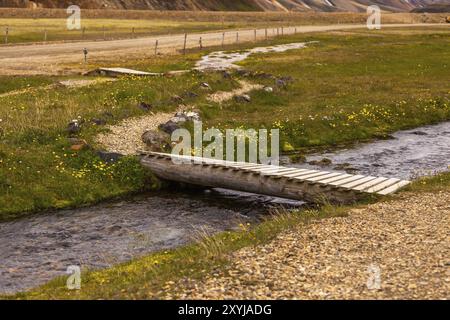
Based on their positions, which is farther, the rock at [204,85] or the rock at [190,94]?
the rock at [204,85]

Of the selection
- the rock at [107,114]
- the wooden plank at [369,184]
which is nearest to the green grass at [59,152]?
the rock at [107,114]

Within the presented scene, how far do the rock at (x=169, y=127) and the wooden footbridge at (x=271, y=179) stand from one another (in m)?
5.90

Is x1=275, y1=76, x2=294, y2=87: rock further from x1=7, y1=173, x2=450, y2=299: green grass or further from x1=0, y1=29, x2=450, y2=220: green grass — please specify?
x1=7, y1=173, x2=450, y2=299: green grass

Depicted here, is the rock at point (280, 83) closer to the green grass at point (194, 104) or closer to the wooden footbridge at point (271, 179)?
the green grass at point (194, 104)

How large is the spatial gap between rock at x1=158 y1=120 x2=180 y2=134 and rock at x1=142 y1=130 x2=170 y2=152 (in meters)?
1.08

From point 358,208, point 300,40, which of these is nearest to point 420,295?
point 358,208

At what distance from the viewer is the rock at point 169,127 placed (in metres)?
33.5

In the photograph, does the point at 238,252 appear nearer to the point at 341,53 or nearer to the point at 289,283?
the point at 289,283

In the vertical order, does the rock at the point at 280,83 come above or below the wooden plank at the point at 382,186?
above

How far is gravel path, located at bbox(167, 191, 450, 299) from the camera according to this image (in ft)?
42.2

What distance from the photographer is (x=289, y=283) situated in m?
13.3

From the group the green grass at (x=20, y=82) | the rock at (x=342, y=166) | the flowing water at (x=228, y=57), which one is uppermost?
the flowing water at (x=228, y=57)

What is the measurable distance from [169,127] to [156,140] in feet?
8.52

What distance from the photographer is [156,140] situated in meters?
31.2
